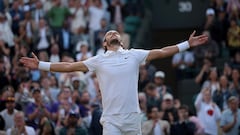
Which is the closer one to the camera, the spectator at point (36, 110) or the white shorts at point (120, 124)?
the white shorts at point (120, 124)

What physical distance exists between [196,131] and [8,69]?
180 inches

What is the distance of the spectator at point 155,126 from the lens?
17781 mm

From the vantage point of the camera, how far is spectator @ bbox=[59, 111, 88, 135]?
1700 centimetres

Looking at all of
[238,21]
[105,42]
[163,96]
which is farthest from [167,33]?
[105,42]

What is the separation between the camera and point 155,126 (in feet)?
58.4

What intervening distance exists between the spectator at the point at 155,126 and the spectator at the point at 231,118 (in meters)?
1.42

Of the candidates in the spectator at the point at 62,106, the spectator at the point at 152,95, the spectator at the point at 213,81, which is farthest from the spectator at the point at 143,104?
the spectator at the point at 213,81

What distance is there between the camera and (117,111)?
12.5 meters

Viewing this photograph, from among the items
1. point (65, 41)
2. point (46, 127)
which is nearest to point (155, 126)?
point (46, 127)

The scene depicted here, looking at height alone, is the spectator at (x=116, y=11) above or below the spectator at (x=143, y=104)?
above

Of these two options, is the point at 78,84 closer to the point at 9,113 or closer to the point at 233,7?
the point at 9,113

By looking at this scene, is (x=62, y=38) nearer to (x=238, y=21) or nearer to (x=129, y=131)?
(x=238, y=21)

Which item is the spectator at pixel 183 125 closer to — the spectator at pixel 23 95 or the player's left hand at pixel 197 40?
the spectator at pixel 23 95

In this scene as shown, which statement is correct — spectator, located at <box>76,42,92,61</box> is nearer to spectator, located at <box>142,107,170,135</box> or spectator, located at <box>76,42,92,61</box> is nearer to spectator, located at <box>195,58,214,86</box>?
spectator, located at <box>195,58,214,86</box>
